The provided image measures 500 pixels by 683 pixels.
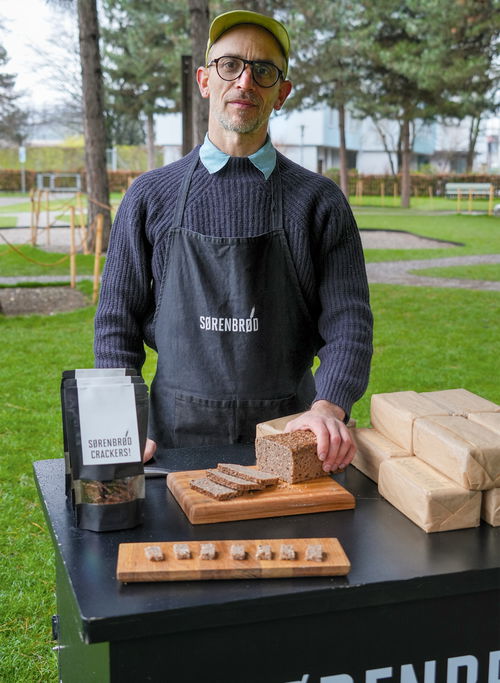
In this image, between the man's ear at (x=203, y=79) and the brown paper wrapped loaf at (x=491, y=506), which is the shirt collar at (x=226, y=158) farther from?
the brown paper wrapped loaf at (x=491, y=506)

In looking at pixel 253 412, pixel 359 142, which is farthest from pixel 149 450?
pixel 359 142

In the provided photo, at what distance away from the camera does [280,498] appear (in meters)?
1.68

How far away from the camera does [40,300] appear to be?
10.0m

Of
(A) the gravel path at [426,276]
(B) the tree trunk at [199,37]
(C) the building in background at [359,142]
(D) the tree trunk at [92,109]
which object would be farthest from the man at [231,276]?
(C) the building in background at [359,142]

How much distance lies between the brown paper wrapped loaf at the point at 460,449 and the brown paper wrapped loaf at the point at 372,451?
2.6 inches

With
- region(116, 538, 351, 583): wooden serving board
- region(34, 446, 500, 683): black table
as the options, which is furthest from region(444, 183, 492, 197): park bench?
region(116, 538, 351, 583): wooden serving board

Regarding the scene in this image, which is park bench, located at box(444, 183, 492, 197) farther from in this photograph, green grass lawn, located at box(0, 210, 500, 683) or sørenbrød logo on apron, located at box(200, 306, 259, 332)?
sørenbrød logo on apron, located at box(200, 306, 259, 332)

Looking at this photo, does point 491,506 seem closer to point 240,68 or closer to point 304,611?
point 304,611

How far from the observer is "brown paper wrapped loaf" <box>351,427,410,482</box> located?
1839 millimetres

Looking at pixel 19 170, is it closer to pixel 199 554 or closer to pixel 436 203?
pixel 436 203

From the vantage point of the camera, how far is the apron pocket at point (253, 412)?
7.75 ft

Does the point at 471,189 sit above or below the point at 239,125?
above

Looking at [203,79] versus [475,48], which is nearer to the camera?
[203,79]

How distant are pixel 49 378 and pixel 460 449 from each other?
5.33 m
